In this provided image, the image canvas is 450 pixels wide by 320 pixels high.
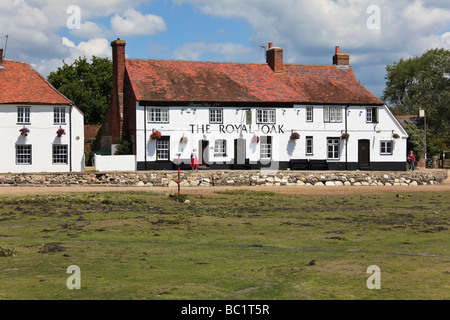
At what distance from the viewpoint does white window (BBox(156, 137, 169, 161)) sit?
46.7 m

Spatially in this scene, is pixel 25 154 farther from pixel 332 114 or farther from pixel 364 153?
pixel 364 153

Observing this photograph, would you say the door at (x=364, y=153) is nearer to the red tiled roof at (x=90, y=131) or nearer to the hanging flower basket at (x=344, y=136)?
the hanging flower basket at (x=344, y=136)

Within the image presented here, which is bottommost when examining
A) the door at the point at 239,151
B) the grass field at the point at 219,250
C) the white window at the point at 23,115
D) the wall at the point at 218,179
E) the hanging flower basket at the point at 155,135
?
the grass field at the point at 219,250

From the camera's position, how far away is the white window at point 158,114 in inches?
1839

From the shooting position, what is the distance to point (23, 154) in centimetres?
4406

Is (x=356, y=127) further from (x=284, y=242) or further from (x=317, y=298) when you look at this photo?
(x=317, y=298)

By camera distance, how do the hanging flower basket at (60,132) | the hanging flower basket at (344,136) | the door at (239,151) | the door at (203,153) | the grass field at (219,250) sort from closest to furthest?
the grass field at (219,250)
the hanging flower basket at (60,132)
the door at (203,153)
the door at (239,151)
the hanging flower basket at (344,136)

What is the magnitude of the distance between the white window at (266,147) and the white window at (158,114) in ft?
27.3

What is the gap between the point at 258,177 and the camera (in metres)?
43.4

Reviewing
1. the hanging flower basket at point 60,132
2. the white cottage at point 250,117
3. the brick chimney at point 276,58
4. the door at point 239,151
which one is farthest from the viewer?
the brick chimney at point 276,58

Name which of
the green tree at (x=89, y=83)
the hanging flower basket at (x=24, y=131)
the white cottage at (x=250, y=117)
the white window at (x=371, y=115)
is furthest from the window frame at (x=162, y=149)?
the green tree at (x=89, y=83)

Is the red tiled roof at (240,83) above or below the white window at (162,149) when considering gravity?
above

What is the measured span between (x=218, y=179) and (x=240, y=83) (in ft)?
39.6
